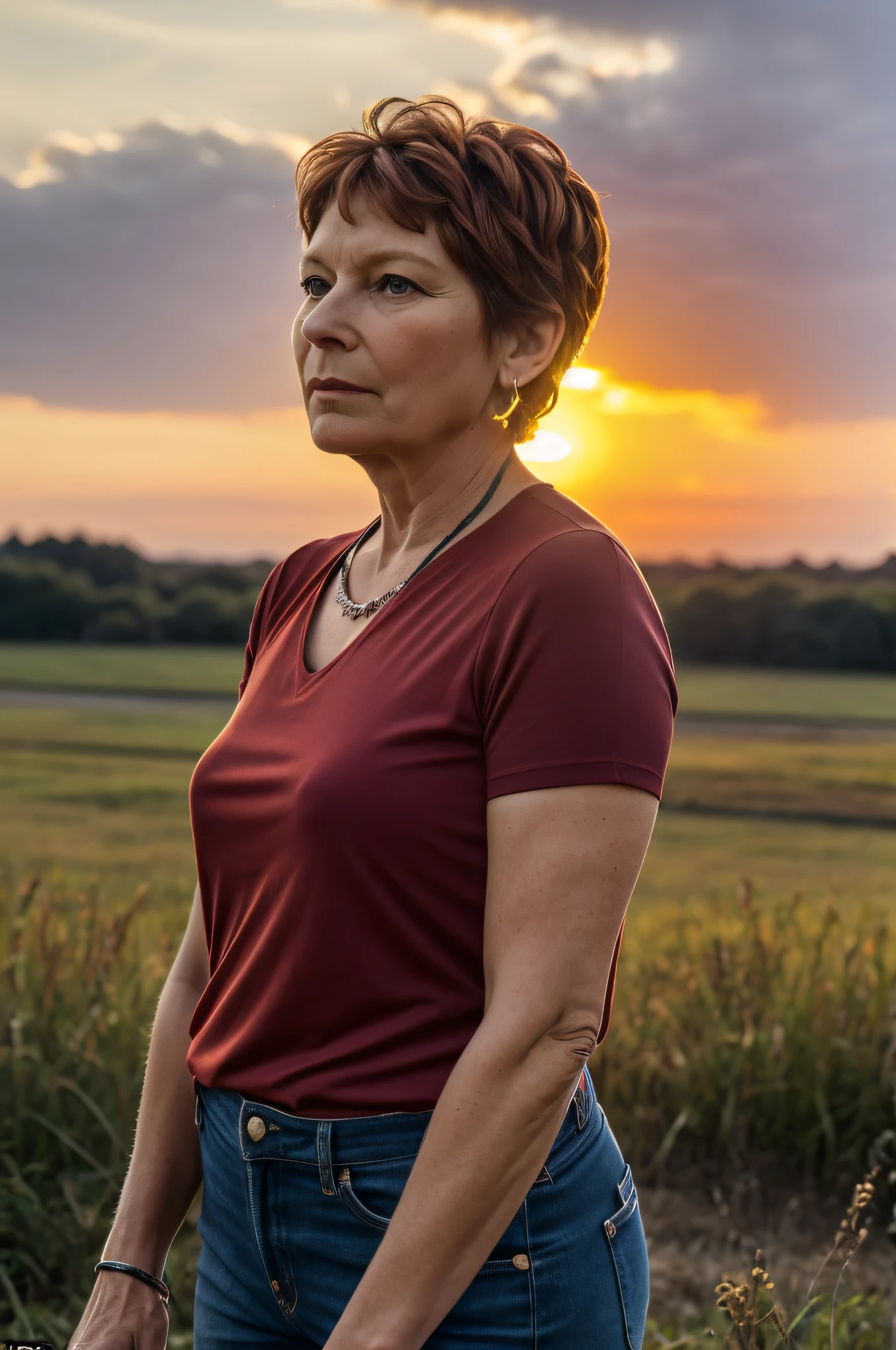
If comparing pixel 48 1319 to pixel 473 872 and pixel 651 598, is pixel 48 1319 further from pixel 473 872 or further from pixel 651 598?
pixel 651 598

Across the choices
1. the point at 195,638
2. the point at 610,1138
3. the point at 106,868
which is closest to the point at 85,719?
the point at 195,638

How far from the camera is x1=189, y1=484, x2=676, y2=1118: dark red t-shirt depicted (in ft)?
3.34

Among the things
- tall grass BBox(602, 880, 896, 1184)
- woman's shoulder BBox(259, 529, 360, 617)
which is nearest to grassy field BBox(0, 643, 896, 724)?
tall grass BBox(602, 880, 896, 1184)

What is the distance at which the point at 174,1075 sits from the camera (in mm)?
1388

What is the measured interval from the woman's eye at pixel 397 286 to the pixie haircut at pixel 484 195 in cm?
5

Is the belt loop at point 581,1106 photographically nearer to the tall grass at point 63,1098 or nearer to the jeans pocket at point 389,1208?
the jeans pocket at point 389,1208

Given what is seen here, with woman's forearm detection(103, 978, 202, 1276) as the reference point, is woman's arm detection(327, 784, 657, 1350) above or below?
above

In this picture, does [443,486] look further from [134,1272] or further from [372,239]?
[134,1272]

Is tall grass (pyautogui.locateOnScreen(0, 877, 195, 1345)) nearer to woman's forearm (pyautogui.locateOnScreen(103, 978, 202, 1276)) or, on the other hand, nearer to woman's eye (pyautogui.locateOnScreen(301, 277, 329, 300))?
woman's forearm (pyautogui.locateOnScreen(103, 978, 202, 1276))

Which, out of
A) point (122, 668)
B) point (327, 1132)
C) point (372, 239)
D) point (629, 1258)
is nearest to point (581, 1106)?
point (629, 1258)

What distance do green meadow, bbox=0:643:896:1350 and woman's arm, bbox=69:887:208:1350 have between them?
62 cm

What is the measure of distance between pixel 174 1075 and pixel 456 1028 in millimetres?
470

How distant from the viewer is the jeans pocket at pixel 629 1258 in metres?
1.14

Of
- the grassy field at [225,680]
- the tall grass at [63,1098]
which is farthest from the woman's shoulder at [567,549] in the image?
the grassy field at [225,680]
